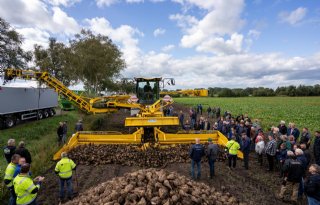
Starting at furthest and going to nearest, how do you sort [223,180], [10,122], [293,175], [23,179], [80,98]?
1. [10,122]
2. [80,98]
3. [223,180]
4. [293,175]
5. [23,179]

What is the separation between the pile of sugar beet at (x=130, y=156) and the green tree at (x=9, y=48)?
62.3ft

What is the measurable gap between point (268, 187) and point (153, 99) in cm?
913

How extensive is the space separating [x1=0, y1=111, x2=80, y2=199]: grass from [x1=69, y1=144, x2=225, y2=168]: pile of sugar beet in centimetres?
118

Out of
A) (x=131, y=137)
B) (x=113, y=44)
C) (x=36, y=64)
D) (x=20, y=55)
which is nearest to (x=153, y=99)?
(x=131, y=137)

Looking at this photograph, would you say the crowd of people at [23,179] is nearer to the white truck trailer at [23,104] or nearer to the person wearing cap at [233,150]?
the person wearing cap at [233,150]

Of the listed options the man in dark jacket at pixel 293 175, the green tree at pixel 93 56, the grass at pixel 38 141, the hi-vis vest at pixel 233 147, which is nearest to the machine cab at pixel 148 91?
the grass at pixel 38 141

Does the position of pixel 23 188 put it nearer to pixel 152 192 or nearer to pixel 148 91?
pixel 152 192

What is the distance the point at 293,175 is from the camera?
6.70 meters

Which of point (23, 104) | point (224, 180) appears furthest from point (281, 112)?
point (23, 104)

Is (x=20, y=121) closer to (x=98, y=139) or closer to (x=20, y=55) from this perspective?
(x=20, y=55)

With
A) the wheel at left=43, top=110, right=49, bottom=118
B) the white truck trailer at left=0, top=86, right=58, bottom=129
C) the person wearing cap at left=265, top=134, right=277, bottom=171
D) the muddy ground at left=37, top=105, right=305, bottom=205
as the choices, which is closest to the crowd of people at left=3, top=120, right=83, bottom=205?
the muddy ground at left=37, top=105, right=305, bottom=205

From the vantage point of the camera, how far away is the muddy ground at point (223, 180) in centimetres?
687

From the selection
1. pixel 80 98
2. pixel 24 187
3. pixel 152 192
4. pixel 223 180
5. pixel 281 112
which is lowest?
pixel 223 180

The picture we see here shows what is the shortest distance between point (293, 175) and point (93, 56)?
100ft
